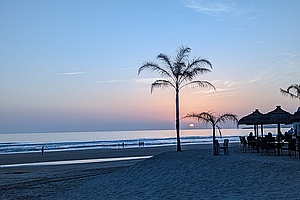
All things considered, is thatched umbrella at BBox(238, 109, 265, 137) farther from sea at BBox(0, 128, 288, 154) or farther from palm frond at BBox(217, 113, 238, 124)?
sea at BBox(0, 128, 288, 154)

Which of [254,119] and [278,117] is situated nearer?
[278,117]

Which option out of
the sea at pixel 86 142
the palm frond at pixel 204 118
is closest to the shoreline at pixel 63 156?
the sea at pixel 86 142

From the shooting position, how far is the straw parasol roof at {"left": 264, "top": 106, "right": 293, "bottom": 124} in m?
20.7

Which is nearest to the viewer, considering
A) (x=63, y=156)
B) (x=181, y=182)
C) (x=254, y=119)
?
(x=181, y=182)

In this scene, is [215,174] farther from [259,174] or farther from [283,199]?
[283,199]

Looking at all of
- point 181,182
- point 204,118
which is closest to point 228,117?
point 204,118

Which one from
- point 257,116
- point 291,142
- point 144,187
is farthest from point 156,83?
point 144,187

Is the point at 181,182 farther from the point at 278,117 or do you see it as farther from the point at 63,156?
the point at 63,156

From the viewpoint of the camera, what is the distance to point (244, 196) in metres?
10.8

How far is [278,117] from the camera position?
2091 centimetres

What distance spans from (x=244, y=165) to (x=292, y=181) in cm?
276

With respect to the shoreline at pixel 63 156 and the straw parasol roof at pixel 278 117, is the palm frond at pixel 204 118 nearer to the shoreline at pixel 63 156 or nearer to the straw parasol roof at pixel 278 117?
the straw parasol roof at pixel 278 117

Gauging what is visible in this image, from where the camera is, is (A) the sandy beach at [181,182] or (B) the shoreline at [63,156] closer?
(A) the sandy beach at [181,182]

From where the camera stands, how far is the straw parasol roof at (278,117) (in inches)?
816
